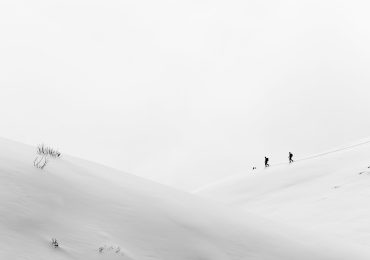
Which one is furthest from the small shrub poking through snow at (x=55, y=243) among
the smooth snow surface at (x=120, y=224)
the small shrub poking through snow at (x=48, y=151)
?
the small shrub poking through snow at (x=48, y=151)

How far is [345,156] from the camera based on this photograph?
36250 millimetres

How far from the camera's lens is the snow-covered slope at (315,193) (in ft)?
61.9

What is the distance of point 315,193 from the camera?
89.9 ft

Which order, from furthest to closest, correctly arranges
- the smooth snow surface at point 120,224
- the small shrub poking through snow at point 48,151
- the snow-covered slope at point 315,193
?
the snow-covered slope at point 315,193 < the small shrub poking through snow at point 48,151 < the smooth snow surface at point 120,224

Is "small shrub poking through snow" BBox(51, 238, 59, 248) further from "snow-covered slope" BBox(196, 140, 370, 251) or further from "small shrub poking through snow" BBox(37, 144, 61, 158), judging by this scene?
"snow-covered slope" BBox(196, 140, 370, 251)

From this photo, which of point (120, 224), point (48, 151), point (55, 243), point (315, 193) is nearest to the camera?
point (55, 243)

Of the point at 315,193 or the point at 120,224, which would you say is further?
the point at 315,193

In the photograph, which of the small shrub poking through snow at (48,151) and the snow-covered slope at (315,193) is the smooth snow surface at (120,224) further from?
the snow-covered slope at (315,193)

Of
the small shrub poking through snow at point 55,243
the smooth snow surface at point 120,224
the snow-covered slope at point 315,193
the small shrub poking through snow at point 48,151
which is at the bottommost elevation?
the small shrub poking through snow at point 55,243

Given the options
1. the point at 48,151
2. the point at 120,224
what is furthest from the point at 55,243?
the point at 48,151

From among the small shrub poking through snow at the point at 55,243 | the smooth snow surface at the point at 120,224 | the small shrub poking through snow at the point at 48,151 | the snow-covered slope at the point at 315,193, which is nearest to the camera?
the small shrub poking through snow at the point at 55,243

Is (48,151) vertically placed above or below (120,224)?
→ above

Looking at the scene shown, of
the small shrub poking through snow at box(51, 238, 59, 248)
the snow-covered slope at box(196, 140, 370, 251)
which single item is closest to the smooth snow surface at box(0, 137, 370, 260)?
the small shrub poking through snow at box(51, 238, 59, 248)

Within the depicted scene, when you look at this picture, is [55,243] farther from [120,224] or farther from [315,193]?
[315,193]
